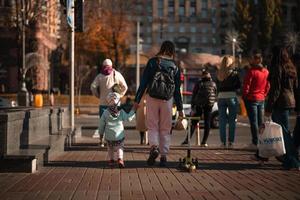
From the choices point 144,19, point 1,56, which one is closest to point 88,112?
point 1,56

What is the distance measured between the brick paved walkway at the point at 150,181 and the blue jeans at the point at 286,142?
224 millimetres

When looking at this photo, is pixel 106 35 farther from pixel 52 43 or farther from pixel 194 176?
pixel 194 176

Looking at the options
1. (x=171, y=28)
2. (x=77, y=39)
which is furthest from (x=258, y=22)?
(x=77, y=39)

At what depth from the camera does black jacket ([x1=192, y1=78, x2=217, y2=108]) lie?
13.5 meters

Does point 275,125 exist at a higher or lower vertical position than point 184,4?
lower

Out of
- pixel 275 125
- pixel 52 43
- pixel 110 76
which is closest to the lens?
pixel 275 125

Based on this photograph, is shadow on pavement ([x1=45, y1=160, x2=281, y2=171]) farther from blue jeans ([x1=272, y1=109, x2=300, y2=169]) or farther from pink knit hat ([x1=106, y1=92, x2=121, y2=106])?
pink knit hat ([x1=106, y1=92, x2=121, y2=106])

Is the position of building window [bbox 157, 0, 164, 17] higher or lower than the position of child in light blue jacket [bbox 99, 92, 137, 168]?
higher

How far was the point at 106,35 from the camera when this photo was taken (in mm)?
52875

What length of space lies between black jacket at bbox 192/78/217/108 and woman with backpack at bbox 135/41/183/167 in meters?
3.98

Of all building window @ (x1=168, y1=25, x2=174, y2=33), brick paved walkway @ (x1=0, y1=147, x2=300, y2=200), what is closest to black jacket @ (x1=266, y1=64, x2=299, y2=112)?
brick paved walkway @ (x1=0, y1=147, x2=300, y2=200)

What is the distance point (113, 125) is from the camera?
31.3 ft

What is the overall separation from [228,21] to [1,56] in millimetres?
87985

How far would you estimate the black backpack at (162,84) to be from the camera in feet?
30.5
